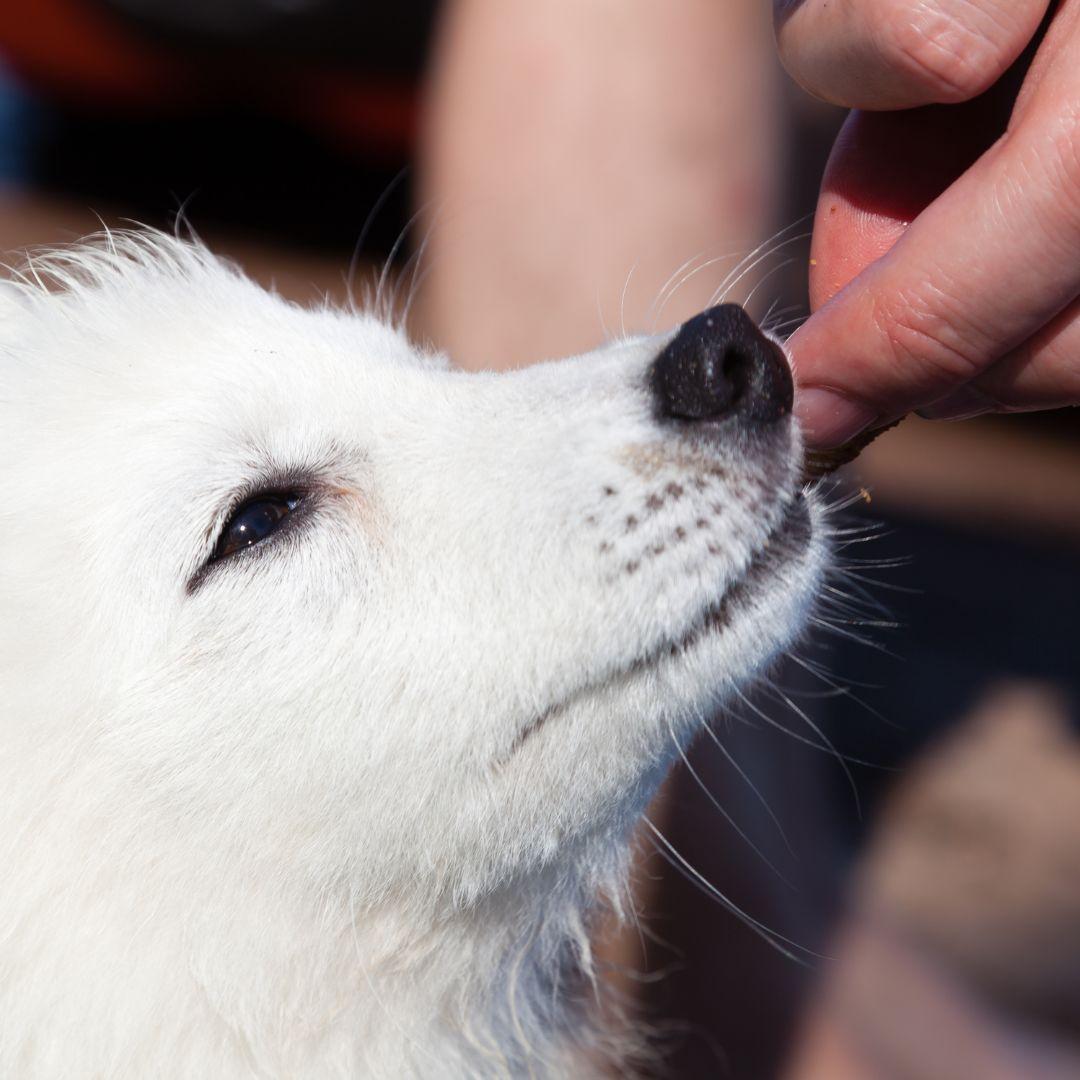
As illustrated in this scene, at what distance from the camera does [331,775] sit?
4.44 ft

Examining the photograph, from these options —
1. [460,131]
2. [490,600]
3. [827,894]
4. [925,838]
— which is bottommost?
[925,838]

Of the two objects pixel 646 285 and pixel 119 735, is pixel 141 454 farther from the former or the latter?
pixel 646 285

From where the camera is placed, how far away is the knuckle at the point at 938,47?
1239mm

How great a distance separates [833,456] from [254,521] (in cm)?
68

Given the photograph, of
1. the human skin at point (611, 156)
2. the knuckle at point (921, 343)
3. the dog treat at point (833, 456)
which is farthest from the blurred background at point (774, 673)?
the knuckle at point (921, 343)

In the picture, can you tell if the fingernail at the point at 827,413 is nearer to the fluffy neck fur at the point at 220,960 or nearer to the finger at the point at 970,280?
the finger at the point at 970,280

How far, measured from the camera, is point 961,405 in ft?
5.05

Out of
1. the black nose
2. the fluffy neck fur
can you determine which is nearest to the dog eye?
the fluffy neck fur

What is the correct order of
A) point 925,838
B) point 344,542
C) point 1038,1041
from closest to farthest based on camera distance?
point 344,542
point 1038,1041
point 925,838

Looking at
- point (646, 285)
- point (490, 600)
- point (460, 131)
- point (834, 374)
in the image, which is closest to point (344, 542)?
point (490, 600)

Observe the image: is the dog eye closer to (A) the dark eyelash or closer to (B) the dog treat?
(A) the dark eyelash

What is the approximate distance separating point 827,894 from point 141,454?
171cm

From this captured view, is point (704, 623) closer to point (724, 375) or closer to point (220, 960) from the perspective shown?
point (724, 375)

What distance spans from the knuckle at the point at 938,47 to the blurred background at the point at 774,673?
0.67 meters
